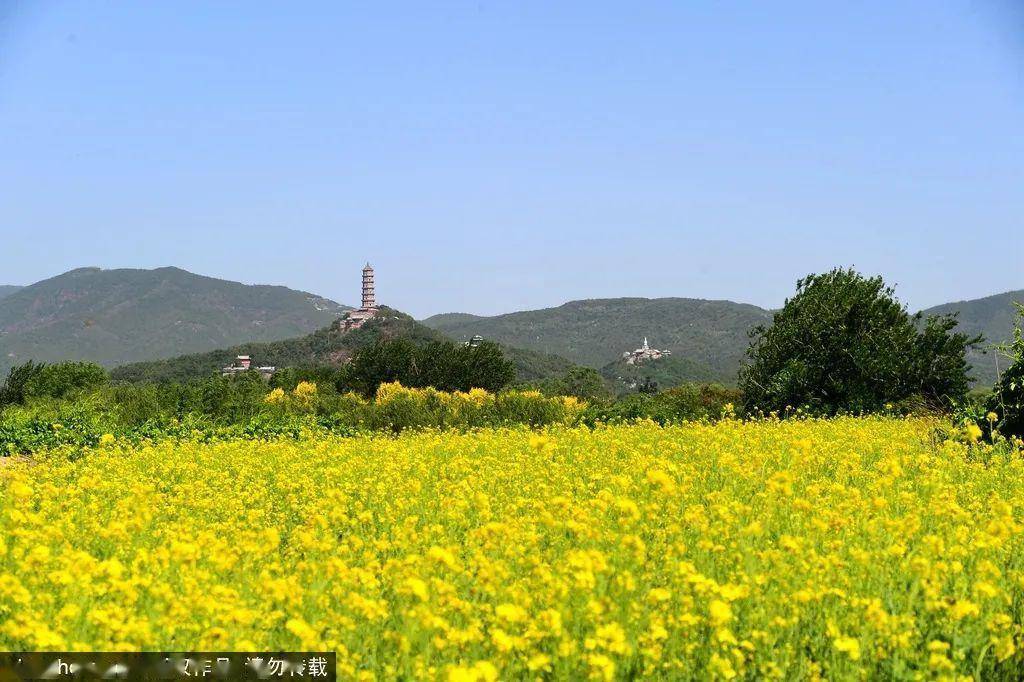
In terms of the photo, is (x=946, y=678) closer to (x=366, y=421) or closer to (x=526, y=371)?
(x=366, y=421)

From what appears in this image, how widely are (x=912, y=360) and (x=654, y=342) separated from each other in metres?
146

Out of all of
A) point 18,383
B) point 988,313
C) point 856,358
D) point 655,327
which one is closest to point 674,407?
point 856,358

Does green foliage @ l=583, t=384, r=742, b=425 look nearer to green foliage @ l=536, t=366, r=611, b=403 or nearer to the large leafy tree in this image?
the large leafy tree

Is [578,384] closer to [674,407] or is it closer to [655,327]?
[674,407]

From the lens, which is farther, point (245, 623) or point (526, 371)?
point (526, 371)

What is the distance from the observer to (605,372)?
118438 millimetres

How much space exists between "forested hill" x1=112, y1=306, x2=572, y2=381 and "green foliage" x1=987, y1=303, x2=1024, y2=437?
8693cm

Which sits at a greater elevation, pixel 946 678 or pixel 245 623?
pixel 245 623

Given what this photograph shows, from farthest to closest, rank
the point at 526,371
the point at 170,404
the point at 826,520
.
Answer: the point at 526,371 < the point at 170,404 < the point at 826,520

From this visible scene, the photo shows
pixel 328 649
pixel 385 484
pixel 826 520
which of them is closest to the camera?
pixel 328 649

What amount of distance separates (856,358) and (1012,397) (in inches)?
444

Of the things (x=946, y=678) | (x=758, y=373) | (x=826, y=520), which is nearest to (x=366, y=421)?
(x=758, y=373)

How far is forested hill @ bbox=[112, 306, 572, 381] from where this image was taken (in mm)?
103500

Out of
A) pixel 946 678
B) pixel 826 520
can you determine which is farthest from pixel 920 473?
pixel 946 678
